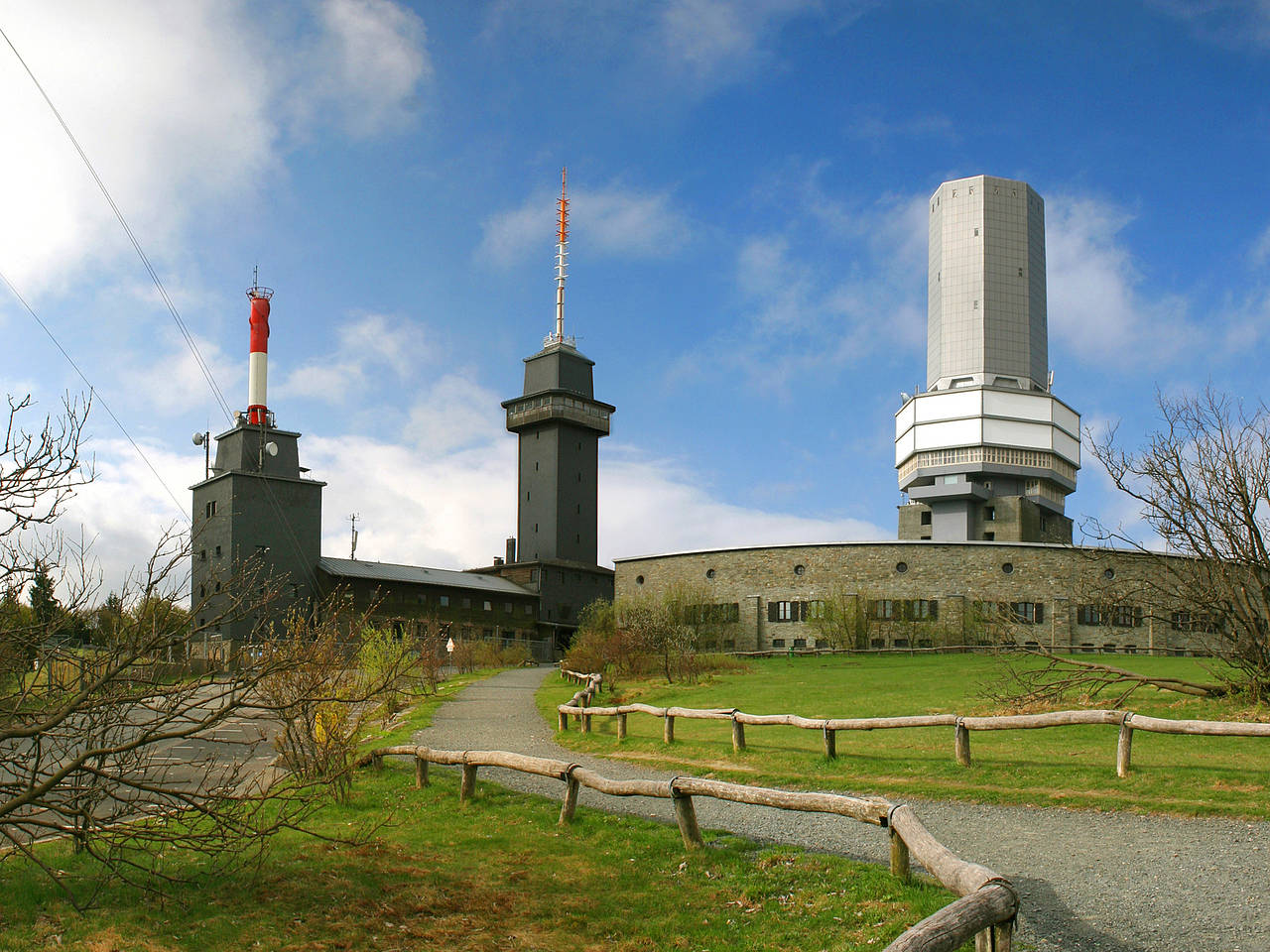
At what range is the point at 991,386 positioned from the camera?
6344 cm

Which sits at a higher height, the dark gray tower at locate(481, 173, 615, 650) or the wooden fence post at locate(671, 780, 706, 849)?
the dark gray tower at locate(481, 173, 615, 650)

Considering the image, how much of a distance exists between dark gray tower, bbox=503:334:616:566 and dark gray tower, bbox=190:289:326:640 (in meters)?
16.0

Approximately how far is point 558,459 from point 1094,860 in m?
54.4

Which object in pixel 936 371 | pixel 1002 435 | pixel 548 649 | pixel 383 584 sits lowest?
pixel 548 649

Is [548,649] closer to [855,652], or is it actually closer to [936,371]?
[855,652]

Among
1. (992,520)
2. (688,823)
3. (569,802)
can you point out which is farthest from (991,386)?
(688,823)

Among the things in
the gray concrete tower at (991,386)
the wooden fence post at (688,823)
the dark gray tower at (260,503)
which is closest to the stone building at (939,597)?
the gray concrete tower at (991,386)

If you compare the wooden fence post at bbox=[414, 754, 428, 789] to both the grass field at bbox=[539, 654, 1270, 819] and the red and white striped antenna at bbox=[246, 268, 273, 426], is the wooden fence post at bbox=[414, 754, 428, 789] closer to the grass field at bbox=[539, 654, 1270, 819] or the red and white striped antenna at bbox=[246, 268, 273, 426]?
the grass field at bbox=[539, 654, 1270, 819]

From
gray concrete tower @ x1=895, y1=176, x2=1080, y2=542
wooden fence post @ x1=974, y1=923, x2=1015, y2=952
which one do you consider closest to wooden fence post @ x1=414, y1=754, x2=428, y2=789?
wooden fence post @ x1=974, y1=923, x2=1015, y2=952

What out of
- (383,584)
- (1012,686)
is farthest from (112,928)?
(383,584)

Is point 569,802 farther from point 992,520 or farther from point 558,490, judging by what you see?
point 992,520

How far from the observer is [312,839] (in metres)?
9.25

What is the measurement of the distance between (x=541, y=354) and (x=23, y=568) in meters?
59.4

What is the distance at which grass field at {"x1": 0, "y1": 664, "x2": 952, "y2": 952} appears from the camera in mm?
6727
